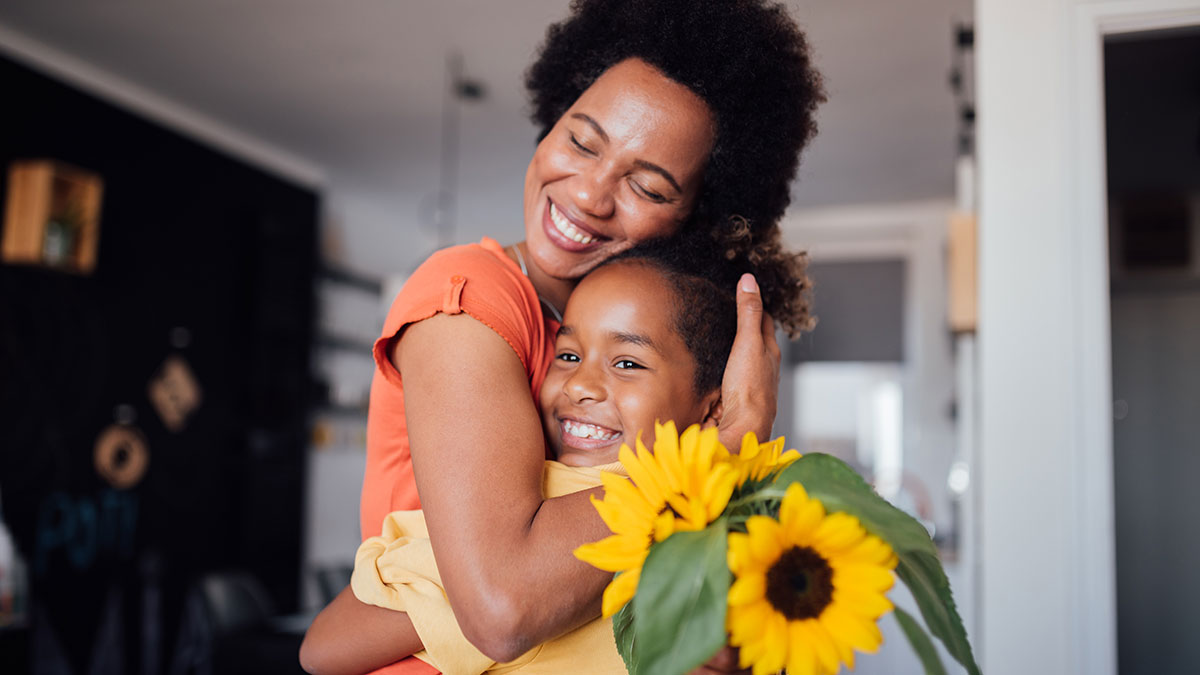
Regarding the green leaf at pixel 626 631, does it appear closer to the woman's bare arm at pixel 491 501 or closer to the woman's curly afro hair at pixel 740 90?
the woman's bare arm at pixel 491 501

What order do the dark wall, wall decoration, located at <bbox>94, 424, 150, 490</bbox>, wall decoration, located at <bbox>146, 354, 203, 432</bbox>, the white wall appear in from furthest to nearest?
wall decoration, located at <bbox>146, 354, 203, 432</bbox> → wall decoration, located at <bbox>94, 424, 150, 490</bbox> → the dark wall → the white wall

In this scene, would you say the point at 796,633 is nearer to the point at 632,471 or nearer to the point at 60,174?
the point at 632,471

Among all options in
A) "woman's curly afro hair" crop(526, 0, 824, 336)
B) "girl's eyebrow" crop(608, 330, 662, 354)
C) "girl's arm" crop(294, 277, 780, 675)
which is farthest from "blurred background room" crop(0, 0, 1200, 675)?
"girl's arm" crop(294, 277, 780, 675)

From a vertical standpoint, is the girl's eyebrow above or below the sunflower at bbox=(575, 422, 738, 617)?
above

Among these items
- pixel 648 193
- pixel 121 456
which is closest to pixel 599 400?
pixel 648 193

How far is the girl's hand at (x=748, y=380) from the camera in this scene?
36.2 inches

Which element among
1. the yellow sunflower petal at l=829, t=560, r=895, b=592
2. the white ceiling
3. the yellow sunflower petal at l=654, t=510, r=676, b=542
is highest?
the white ceiling

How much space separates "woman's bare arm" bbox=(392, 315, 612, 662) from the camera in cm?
79

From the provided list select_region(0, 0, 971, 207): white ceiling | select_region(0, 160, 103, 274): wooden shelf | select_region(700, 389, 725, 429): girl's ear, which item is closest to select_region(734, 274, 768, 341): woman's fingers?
select_region(700, 389, 725, 429): girl's ear

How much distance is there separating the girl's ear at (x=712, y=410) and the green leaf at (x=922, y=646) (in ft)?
1.64

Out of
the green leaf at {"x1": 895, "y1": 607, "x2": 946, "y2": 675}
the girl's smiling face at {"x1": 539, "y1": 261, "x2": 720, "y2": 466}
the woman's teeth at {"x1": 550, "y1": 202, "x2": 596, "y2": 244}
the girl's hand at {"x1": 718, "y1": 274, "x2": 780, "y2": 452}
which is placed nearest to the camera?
the green leaf at {"x1": 895, "y1": 607, "x2": 946, "y2": 675}

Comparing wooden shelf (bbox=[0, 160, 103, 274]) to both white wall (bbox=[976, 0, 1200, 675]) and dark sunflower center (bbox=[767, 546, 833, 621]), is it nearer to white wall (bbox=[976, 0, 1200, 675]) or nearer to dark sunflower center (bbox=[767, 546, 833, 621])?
white wall (bbox=[976, 0, 1200, 675])

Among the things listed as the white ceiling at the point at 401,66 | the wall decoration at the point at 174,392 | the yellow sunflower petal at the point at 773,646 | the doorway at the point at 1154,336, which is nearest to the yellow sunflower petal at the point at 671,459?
the yellow sunflower petal at the point at 773,646

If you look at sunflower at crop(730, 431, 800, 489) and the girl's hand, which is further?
the girl's hand
